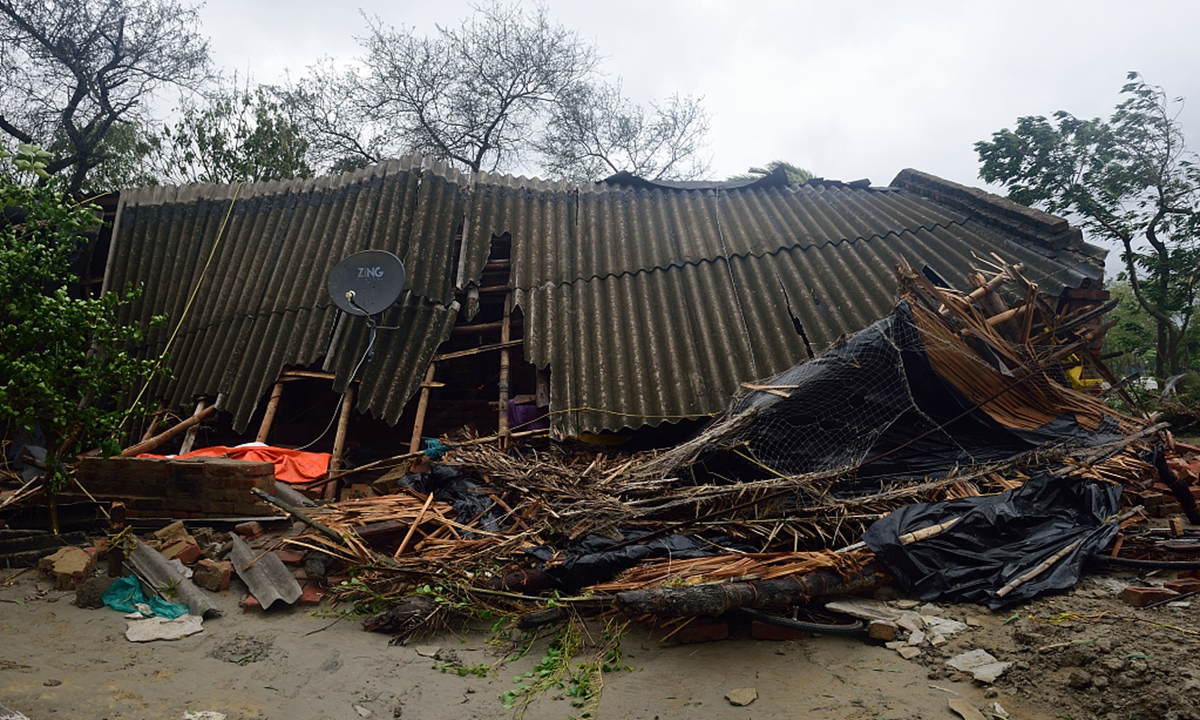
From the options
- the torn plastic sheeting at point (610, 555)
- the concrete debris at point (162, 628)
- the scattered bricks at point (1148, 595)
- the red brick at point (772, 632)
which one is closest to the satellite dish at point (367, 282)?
the concrete debris at point (162, 628)

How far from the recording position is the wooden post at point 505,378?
23.3 ft

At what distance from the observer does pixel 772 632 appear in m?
3.97

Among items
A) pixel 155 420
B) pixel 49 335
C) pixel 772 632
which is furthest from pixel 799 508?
pixel 155 420

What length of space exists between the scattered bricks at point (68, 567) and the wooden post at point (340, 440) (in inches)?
77.2

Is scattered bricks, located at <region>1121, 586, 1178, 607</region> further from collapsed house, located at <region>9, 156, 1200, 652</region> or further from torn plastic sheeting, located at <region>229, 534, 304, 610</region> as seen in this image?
torn plastic sheeting, located at <region>229, 534, 304, 610</region>

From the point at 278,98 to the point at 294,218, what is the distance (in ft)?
44.0

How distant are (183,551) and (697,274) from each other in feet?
19.8

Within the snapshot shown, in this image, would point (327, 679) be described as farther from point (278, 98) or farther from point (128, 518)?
point (278, 98)

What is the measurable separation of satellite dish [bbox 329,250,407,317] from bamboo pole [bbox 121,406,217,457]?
209cm

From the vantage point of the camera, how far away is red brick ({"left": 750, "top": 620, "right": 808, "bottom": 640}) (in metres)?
3.94

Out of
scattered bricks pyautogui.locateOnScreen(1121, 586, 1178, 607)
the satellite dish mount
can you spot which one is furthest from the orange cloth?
scattered bricks pyautogui.locateOnScreen(1121, 586, 1178, 607)

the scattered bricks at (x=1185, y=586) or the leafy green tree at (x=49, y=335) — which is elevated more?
the leafy green tree at (x=49, y=335)

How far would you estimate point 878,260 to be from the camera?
8172 millimetres

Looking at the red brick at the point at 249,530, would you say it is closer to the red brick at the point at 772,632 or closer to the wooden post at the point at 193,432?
the wooden post at the point at 193,432
